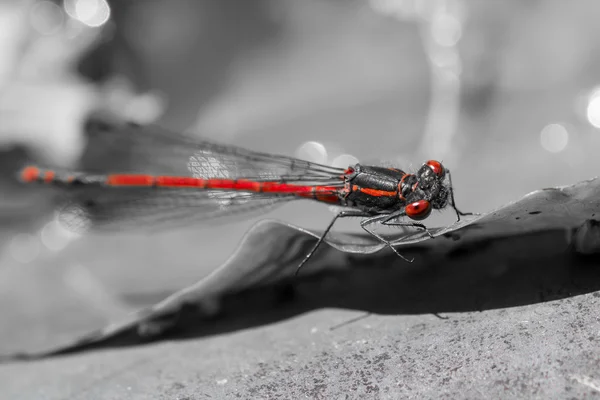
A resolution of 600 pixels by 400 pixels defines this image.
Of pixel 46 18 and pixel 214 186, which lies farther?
pixel 46 18

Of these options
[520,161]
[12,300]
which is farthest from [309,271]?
[12,300]

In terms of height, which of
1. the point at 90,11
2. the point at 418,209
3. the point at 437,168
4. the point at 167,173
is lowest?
the point at 418,209

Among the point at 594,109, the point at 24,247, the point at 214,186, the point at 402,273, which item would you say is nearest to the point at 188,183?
the point at 214,186

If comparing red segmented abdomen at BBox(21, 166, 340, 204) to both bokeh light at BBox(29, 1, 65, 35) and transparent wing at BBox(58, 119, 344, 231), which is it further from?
bokeh light at BBox(29, 1, 65, 35)

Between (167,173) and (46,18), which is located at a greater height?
(46,18)

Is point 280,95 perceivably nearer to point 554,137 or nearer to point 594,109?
point 554,137

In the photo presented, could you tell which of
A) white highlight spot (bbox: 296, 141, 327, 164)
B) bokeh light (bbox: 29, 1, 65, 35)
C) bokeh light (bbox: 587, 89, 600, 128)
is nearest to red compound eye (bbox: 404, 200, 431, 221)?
A: bokeh light (bbox: 587, 89, 600, 128)

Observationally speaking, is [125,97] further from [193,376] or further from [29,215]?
[193,376]
